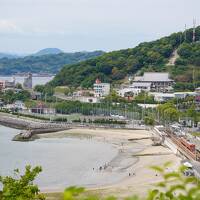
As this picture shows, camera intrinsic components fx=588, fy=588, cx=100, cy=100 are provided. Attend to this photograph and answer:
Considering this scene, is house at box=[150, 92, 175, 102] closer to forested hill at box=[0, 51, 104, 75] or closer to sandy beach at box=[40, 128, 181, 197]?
sandy beach at box=[40, 128, 181, 197]

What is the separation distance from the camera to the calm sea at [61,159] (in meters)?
26.0

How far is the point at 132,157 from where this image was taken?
33969 millimetres

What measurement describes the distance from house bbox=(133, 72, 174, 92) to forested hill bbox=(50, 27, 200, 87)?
3.93 meters

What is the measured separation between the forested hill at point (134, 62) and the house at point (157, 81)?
3934 millimetres

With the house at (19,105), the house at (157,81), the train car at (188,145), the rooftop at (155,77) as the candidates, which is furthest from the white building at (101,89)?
the train car at (188,145)

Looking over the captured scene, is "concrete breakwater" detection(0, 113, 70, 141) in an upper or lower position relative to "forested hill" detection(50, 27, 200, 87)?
lower

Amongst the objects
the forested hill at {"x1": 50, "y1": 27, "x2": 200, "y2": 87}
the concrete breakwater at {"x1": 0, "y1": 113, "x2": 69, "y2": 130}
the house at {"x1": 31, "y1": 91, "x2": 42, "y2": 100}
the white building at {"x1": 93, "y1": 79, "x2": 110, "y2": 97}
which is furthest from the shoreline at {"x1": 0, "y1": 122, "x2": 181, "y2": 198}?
the forested hill at {"x1": 50, "y1": 27, "x2": 200, "y2": 87}

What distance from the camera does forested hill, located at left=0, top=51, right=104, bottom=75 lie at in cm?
16712

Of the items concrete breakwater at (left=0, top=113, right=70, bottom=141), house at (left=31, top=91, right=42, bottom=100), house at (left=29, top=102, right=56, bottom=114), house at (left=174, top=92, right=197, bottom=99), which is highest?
house at (left=174, top=92, right=197, bottom=99)

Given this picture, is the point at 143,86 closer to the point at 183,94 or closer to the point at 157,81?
the point at 157,81

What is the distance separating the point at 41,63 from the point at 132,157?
478 ft

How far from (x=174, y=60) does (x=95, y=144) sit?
36.5 meters

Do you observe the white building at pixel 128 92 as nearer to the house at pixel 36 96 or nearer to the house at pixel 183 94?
the house at pixel 183 94

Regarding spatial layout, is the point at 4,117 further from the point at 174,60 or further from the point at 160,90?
the point at 174,60
